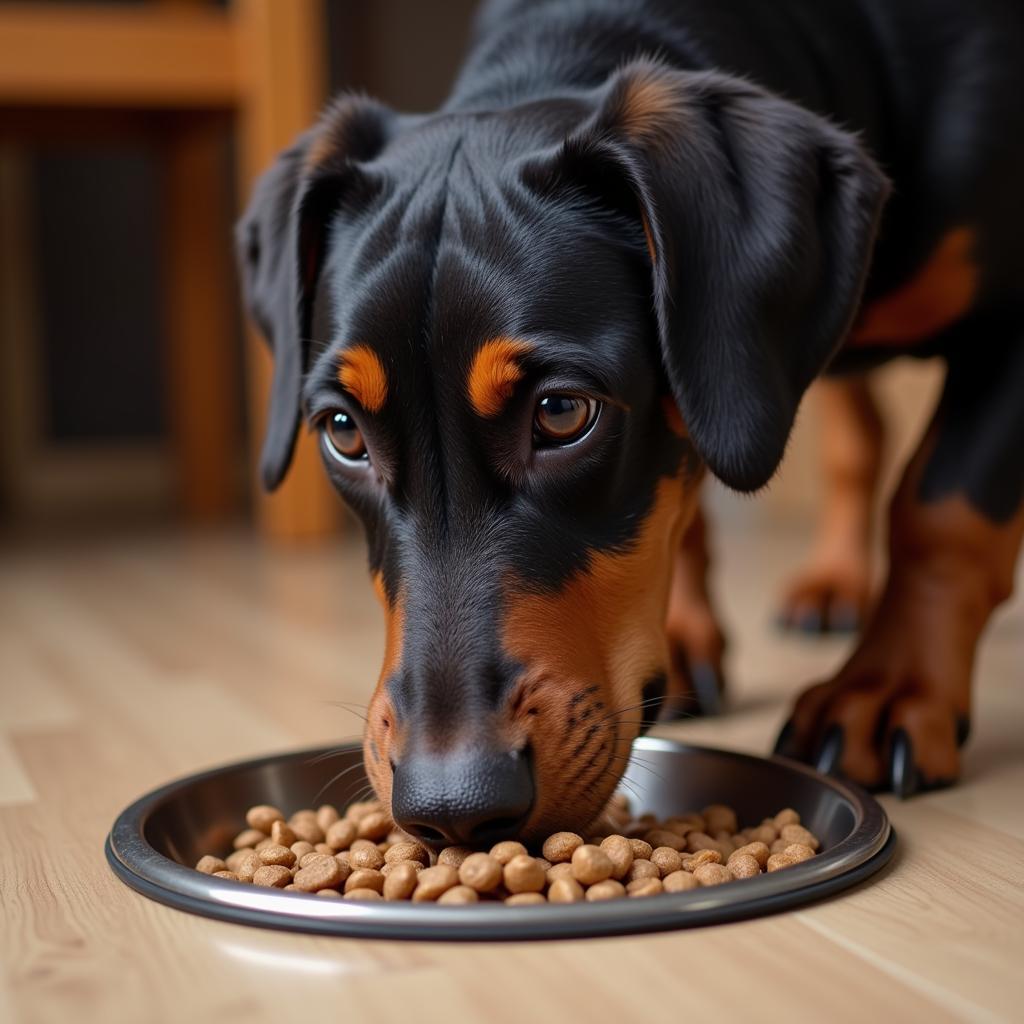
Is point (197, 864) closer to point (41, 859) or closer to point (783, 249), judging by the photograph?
point (41, 859)

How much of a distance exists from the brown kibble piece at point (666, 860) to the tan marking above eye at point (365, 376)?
1.66ft

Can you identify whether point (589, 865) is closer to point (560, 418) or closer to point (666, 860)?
point (666, 860)

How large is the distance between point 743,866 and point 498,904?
1.00ft

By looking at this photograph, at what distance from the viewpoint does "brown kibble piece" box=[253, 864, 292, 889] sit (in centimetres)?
139

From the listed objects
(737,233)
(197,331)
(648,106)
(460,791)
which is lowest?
(460,791)

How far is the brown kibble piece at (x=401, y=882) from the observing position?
51.4 inches

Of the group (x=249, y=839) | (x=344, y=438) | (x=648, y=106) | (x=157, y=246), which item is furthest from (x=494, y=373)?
(x=157, y=246)

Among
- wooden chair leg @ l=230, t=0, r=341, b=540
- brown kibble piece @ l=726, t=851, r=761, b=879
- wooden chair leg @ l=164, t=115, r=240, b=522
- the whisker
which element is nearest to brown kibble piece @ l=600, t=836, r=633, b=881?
brown kibble piece @ l=726, t=851, r=761, b=879

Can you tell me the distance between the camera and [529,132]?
1627mm

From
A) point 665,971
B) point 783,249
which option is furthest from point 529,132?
point 665,971

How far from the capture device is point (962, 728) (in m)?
1.81

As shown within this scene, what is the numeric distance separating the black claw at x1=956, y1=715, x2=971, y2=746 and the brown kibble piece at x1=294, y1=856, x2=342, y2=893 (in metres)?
0.81

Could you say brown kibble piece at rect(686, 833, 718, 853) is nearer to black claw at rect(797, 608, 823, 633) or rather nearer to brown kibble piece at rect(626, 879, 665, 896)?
brown kibble piece at rect(626, 879, 665, 896)

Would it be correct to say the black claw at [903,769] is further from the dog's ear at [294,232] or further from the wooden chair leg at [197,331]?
the wooden chair leg at [197,331]
